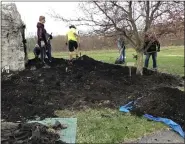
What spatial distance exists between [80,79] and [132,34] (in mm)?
3399

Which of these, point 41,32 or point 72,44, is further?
point 72,44

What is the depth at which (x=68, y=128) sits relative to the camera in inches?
314

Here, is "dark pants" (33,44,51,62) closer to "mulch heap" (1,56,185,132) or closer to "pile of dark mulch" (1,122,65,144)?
"mulch heap" (1,56,185,132)

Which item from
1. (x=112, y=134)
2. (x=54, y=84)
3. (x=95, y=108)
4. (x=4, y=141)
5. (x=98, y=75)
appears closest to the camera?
(x=4, y=141)

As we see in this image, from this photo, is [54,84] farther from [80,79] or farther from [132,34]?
[132,34]

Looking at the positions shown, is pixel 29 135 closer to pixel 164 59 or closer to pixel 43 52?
pixel 43 52

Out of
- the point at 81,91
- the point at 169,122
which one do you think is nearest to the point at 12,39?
the point at 81,91

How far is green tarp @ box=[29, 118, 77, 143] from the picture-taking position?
24.3 ft

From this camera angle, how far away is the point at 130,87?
1216 centimetres

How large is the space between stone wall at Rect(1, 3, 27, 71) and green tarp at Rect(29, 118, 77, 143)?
5561 mm

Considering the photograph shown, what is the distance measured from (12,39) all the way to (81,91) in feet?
13.0

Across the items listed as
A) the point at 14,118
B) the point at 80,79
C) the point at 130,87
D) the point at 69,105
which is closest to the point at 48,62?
the point at 80,79

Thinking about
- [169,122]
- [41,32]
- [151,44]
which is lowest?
[169,122]

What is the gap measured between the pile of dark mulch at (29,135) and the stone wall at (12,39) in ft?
21.3
